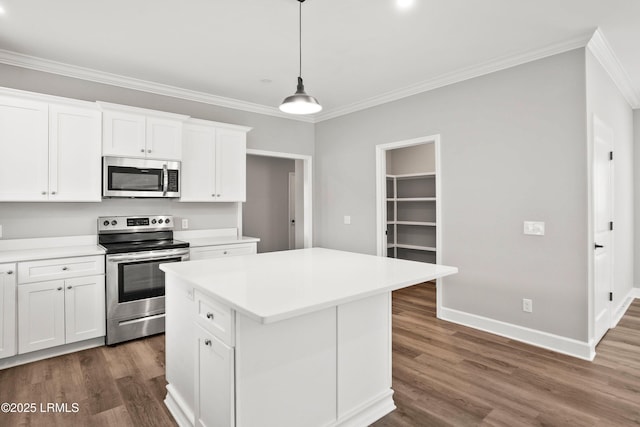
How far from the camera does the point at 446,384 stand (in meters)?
2.43

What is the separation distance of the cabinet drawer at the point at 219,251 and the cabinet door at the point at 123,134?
113 cm

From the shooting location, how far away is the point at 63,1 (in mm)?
2316

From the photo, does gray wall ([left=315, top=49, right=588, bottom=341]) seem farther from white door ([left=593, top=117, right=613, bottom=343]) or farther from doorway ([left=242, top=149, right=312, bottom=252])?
doorway ([left=242, top=149, right=312, bottom=252])

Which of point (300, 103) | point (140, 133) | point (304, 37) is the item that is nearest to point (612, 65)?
point (304, 37)

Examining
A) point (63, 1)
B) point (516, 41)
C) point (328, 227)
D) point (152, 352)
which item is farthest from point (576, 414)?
point (63, 1)

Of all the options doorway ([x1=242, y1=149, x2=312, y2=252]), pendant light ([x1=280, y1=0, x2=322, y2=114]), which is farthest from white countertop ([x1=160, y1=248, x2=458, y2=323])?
doorway ([x1=242, y1=149, x2=312, y2=252])

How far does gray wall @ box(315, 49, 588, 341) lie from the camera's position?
2.87 metres

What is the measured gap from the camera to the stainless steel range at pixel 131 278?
10.2 feet

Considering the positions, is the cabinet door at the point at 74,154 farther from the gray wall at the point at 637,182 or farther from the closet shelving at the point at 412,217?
the gray wall at the point at 637,182

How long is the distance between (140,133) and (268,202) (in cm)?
355

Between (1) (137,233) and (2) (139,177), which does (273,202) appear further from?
(2) (139,177)

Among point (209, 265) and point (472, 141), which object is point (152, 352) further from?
point (472, 141)

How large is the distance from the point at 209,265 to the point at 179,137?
78.4 inches

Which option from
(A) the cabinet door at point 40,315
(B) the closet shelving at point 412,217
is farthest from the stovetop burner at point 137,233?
(B) the closet shelving at point 412,217
